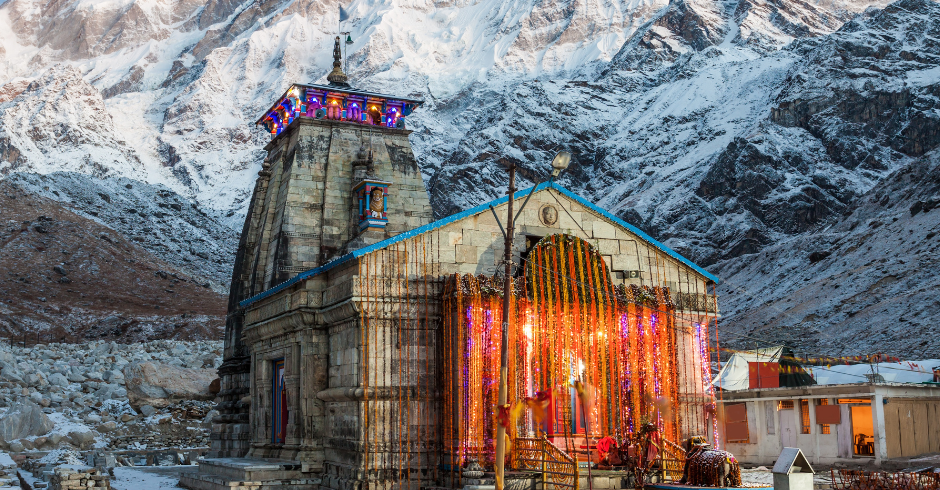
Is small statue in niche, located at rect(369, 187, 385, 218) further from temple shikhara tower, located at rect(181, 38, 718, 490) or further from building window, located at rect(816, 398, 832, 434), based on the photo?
building window, located at rect(816, 398, 832, 434)

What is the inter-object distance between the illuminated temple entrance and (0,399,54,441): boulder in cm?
2002

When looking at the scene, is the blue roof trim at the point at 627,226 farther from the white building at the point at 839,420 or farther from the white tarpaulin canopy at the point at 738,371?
the white tarpaulin canopy at the point at 738,371

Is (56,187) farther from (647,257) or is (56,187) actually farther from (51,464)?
(647,257)

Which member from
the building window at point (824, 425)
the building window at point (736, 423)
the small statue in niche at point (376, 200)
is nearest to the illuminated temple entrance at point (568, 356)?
the small statue in niche at point (376, 200)

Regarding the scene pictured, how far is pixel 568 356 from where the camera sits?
21.0m

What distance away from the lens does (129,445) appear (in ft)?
117

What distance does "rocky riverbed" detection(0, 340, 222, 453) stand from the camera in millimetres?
33709

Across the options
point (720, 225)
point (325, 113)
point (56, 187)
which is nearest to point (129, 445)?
point (325, 113)

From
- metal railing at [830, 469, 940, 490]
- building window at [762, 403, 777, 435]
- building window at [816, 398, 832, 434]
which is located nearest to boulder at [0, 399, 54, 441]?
building window at [762, 403, 777, 435]

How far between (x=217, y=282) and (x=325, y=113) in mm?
88053

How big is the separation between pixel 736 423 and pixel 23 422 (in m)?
25.0

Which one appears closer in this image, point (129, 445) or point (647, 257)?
point (647, 257)

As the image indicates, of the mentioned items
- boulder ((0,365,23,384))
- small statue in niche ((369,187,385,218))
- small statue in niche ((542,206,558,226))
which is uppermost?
small statue in niche ((369,187,385,218))

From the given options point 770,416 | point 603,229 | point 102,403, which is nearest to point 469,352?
point 603,229
